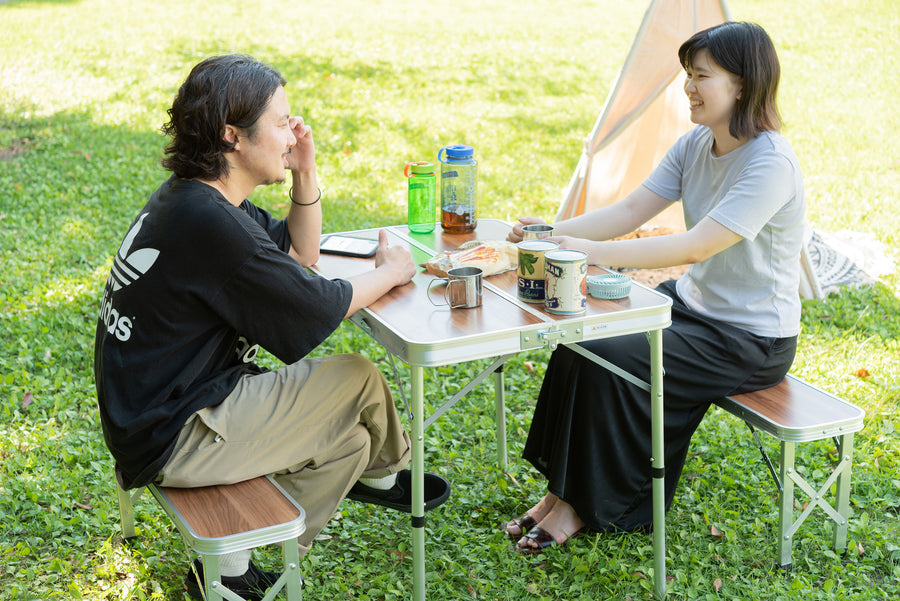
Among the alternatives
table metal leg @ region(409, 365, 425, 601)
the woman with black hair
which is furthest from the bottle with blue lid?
table metal leg @ region(409, 365, 425, 601)

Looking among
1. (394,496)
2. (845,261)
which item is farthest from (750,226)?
(845,261)

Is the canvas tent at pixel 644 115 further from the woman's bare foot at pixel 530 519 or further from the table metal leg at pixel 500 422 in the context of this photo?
the woman's bare foot at pixel 530 519

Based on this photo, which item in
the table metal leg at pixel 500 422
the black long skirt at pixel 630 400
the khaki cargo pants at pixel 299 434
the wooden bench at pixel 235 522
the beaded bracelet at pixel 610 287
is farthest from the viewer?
the table metal leg at pixel 500 422

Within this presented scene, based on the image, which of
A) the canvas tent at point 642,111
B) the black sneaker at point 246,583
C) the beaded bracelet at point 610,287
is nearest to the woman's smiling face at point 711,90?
the beaded bracelet at point 610,287

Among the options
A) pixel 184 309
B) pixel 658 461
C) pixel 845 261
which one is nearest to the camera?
pixel 184 309

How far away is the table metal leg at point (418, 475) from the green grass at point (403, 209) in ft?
1.36

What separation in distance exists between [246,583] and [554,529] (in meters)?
1.19

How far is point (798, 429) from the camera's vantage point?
2973 millimetres

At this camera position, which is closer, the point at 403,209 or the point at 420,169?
the point at 420,169

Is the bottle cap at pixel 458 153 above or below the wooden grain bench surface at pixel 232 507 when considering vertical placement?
above

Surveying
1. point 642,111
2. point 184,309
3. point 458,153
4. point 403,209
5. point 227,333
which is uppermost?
point 458,153

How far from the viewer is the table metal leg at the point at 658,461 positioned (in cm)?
282

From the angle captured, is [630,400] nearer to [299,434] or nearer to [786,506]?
[786,506]

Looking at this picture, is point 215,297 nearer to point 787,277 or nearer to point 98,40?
point 787,277
